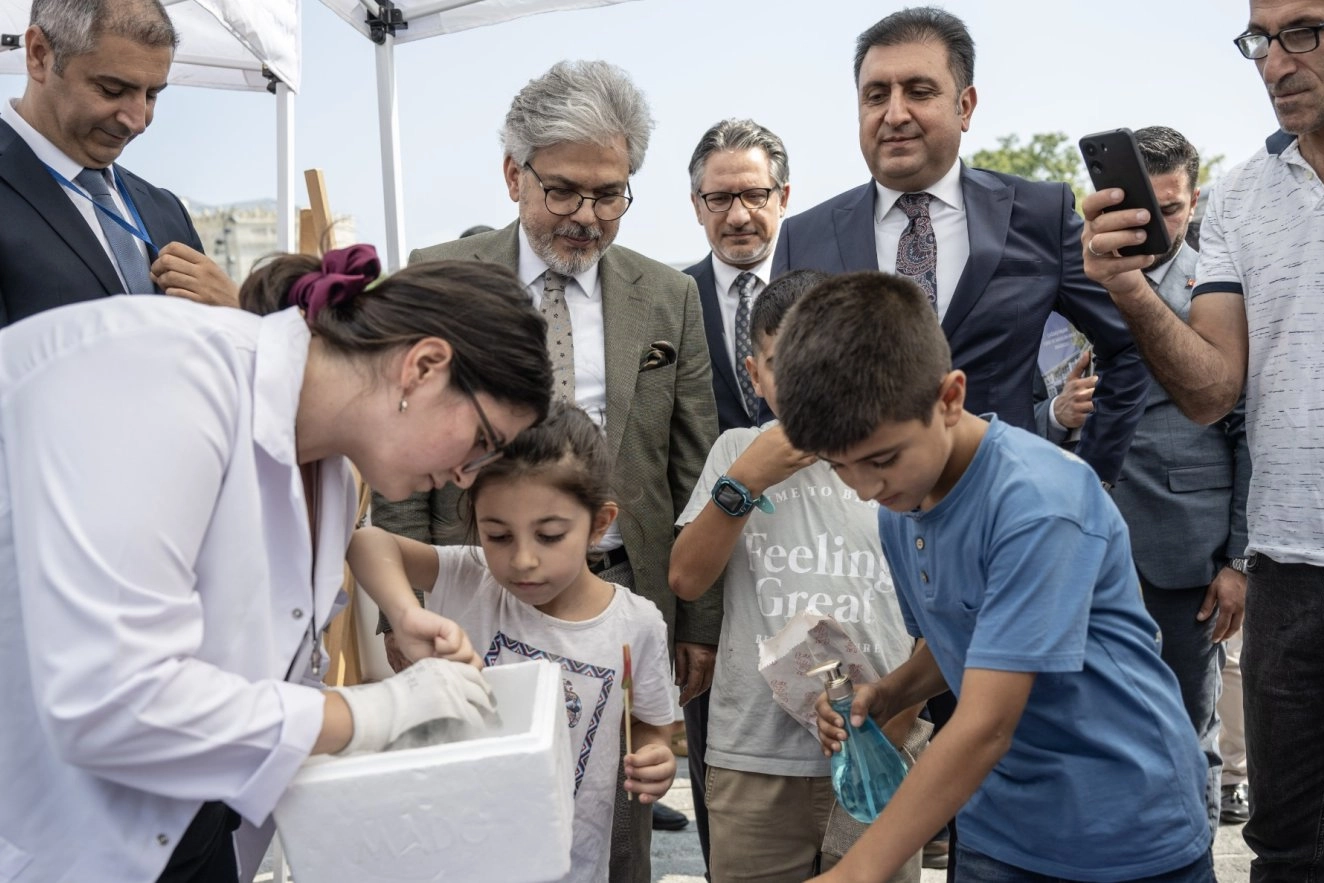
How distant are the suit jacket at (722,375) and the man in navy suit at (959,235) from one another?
1.11ft

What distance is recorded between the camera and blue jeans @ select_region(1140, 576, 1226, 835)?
3.52 meters

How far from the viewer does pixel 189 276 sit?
8.37ft

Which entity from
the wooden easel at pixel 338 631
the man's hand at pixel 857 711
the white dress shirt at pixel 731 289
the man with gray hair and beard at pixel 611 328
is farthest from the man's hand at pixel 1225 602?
the wooden easel at pixel 338 631

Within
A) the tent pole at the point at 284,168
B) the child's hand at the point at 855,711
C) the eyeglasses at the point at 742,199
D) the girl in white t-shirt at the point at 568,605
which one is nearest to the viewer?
the child's hand at the point at 855,711

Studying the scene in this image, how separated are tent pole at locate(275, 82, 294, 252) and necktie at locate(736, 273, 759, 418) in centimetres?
187

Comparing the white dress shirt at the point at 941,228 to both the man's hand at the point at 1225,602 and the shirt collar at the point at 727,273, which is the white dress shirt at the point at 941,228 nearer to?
the shirt collar at the point at 727,273

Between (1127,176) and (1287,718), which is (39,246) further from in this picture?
(1287,718)

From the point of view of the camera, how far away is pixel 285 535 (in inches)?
59.3

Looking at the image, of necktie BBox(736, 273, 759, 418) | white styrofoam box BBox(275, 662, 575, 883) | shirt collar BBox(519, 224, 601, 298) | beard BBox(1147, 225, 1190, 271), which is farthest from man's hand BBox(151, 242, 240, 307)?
beard BBox(1147, 225, 1190, 271)

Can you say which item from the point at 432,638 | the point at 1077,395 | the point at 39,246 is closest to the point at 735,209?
the point at 1077,395

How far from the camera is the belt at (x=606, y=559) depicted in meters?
2.59

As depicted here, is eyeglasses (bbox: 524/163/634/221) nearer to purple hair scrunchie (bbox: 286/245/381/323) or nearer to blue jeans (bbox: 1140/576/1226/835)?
purple hair scrunchie (bbox: 286/245/381/323)

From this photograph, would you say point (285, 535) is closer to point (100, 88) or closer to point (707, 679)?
point (707, 679)

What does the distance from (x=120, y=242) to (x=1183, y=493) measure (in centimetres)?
300
